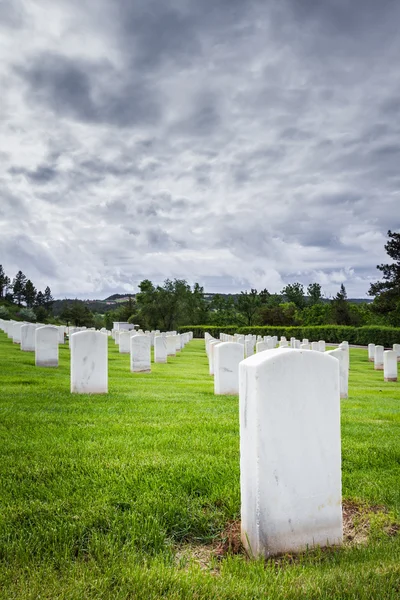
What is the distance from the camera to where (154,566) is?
8.43 ft

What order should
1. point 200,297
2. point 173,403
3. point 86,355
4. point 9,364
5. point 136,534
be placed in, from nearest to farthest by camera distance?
point 136,534
point 173,403
point 86,355
point 9,364
point 200,297

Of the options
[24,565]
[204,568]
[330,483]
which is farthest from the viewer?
[330,483]

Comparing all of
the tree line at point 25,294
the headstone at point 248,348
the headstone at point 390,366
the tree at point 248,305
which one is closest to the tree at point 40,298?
the tree line at point 25,294

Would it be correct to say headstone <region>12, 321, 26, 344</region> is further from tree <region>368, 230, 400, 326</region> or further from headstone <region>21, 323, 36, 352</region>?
tree <region>368, 230, 400, 326</region>

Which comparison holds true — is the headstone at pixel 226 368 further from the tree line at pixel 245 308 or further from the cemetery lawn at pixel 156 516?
the tree line at pixel 245 308

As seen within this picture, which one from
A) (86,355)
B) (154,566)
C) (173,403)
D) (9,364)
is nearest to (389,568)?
(154,566)

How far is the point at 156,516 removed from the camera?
317 cm

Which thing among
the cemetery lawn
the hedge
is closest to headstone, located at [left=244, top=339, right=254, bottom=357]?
the cemetery lawn

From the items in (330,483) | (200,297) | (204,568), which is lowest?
(204,568)

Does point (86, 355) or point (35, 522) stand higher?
point (86, 355)

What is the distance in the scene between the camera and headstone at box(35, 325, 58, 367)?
41.3 feet

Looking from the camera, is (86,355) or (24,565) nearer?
(24,565)

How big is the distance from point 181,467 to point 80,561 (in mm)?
1513

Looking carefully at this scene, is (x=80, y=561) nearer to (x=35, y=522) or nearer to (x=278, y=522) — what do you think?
(x=35, y=522)
